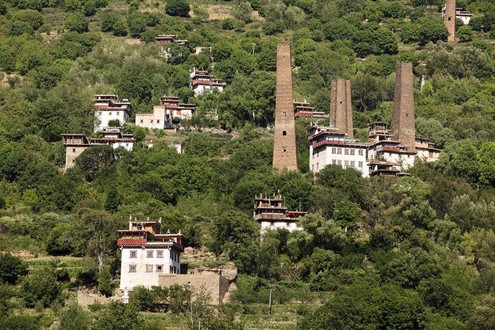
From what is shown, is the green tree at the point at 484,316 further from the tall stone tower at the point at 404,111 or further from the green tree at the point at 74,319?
the tall stone tower at the point at 404,111

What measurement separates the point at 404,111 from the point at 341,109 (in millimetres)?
4841

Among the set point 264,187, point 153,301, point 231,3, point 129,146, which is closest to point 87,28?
point 231,3

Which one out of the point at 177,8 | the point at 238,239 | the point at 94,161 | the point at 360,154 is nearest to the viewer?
the point at 238,239

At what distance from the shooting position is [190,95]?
113812mm

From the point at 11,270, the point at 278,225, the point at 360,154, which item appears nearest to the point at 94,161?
the point at 278,225

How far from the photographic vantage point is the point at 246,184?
84.6 metres

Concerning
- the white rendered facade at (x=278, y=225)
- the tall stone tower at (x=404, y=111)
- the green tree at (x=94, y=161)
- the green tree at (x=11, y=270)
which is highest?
the tall stone tower at (x=404, y=111)

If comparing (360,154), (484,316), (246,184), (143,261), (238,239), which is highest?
(360,154)

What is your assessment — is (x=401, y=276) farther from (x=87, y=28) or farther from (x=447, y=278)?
(x=87, y=28)

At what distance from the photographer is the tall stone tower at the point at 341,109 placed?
317ft

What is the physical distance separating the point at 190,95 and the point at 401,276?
4630 cm

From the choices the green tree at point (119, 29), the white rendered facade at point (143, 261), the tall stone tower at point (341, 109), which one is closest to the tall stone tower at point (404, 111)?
the tall stone tower at point (341, 109)

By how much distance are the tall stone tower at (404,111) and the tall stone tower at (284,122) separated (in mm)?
8884

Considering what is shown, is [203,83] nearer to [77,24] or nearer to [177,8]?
[77,24]
